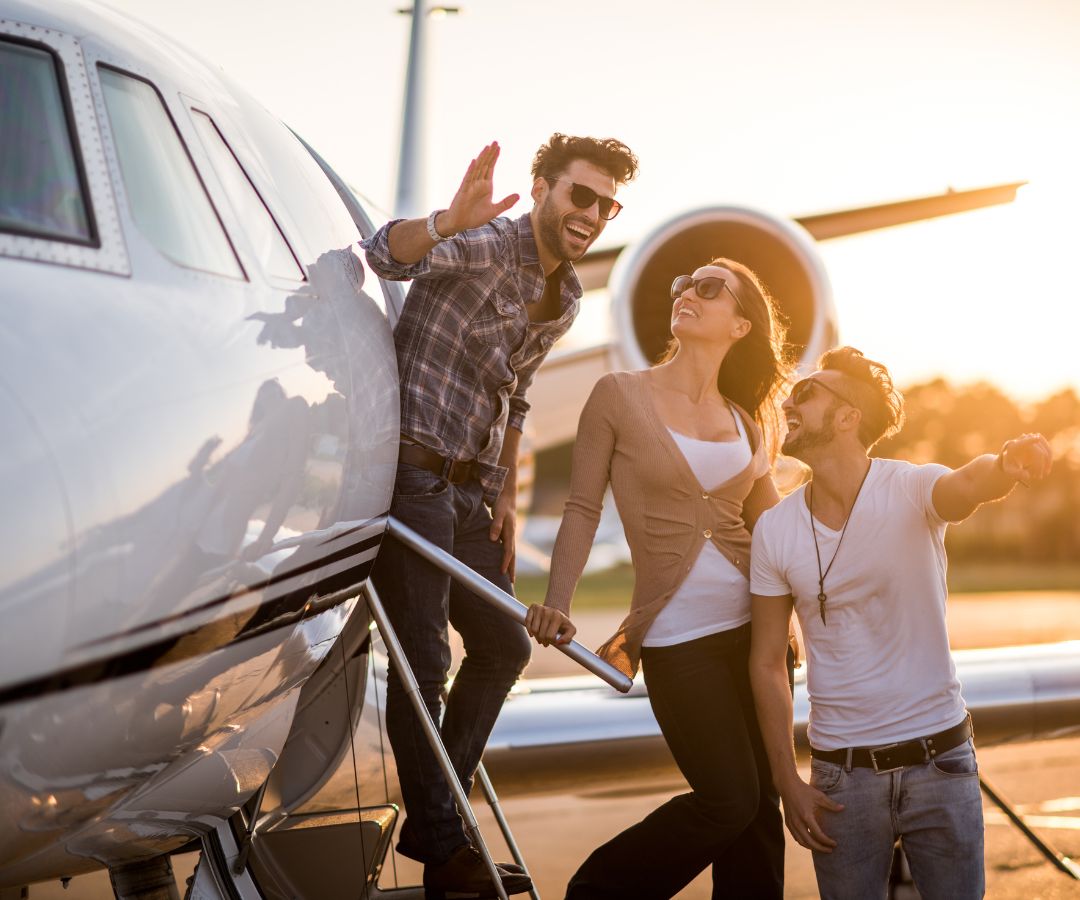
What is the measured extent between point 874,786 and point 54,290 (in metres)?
2.17

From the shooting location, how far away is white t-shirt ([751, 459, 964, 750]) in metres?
3.26

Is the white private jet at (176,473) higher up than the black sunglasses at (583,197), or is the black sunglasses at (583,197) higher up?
the black sunglasses at (583,197)

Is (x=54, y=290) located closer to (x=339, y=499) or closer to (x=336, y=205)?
(x=339, y=499)

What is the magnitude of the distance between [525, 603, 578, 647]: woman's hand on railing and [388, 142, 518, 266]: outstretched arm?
909mm

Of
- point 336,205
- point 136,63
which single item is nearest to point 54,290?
point 136,63

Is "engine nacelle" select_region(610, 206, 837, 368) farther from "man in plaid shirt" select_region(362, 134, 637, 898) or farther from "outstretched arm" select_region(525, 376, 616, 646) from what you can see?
"man in plaid shirt" select_region(362, 134, 637, 898)

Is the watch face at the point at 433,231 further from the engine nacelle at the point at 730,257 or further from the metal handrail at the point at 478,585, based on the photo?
the engine nacelle at the point at 730,257

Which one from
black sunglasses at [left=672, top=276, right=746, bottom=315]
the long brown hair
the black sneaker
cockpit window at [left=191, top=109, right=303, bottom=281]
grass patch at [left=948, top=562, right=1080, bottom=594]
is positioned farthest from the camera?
grass patch at [left=948, top=562, right=1080, bottom=594]

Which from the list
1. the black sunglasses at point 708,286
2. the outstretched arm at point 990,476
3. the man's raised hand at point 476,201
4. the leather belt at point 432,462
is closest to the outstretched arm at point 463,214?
the man's raised hand at point 476,201

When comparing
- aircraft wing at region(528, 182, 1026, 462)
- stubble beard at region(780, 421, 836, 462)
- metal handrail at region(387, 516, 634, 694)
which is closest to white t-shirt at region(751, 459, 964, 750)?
stubble beard at region(780, 421, 836, 462)

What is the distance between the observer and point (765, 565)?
348cm

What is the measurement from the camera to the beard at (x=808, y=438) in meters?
3.47

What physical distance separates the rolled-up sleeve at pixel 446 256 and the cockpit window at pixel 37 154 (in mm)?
892

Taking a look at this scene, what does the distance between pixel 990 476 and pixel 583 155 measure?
Answer: 1.32 m
